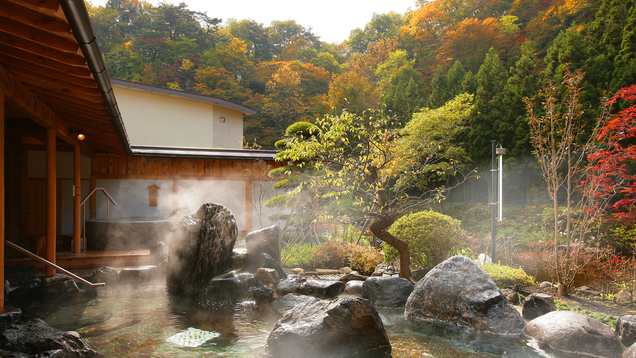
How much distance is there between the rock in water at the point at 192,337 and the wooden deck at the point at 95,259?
4.43 meters

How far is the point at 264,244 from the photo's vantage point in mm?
8805

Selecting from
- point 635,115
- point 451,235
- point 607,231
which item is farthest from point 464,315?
point 607,231

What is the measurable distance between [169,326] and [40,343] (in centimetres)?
168

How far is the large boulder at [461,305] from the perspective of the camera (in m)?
5.22

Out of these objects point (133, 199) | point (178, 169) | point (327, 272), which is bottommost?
point (327, 272)

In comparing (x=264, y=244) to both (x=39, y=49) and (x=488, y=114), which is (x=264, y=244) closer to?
(x=39, y=49)

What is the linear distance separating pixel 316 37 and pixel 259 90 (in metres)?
10.5

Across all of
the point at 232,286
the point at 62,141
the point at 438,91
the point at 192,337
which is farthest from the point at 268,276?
the point at 438,91

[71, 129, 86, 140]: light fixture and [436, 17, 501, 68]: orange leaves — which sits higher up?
[436, 17, 501, 68]: orange leaves

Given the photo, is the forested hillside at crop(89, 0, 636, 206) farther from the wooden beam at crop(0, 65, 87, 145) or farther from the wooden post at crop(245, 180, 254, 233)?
the wooden beam at crop(0, 65, 87, 145)

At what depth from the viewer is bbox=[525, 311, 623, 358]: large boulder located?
442 centimetres

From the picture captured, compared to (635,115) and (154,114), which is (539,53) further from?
(154,114)

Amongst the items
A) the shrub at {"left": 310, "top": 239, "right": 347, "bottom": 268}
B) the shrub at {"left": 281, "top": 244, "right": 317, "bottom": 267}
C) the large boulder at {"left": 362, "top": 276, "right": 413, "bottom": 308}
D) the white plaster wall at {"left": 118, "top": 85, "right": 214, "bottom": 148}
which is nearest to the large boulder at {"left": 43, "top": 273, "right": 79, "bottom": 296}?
the shrub at {"left": 281, "top": 244, "right": 317, "bottom": 267}

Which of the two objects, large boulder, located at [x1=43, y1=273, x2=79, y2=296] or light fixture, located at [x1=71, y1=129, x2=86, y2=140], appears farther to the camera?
light fixture, located at [x1=71, y1=129, x2=86, y2=140]
